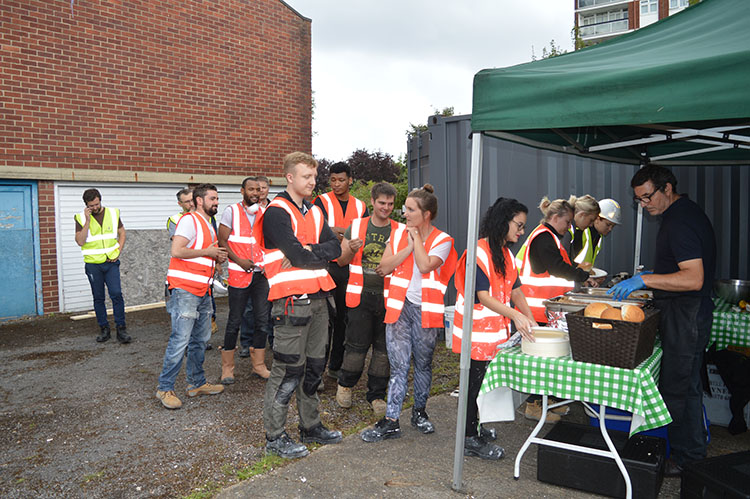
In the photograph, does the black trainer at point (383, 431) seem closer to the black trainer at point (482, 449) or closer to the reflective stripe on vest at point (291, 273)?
the black trainer at point (482, 449)

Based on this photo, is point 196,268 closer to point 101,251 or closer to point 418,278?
point 418,278

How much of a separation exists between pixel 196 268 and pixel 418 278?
205 centimetres

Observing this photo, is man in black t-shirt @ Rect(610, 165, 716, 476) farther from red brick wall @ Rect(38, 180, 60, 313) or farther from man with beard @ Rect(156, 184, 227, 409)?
red brick wall @ Rect(38, 180, 60, 313)

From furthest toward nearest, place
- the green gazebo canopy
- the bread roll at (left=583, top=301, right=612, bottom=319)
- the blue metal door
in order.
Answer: the blue metal door, the bread roll at (left=583, top=301, right=612, bottom=319), the green gazebo canopy

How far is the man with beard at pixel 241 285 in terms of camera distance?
5426 mm

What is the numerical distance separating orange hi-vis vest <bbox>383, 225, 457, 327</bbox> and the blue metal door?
780cm

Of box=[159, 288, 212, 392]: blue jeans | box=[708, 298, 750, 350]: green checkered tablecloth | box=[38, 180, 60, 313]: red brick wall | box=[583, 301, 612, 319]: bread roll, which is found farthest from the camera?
box=[38, 180, 60, 313]: red brick wall

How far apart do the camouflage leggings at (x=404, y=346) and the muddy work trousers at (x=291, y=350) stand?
545mm

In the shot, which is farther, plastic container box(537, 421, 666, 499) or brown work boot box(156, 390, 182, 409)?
brown work boot box(156, 390, 182, 409)

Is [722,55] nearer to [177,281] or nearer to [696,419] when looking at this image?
[696,419]

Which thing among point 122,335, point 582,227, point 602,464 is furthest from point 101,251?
point 602,464

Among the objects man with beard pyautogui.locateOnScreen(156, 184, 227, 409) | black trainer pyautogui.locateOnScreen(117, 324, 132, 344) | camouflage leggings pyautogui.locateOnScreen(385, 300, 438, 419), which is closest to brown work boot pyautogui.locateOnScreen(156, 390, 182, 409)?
man with beard pyautogui.locateOnScreen(156, 184, 227, 409)

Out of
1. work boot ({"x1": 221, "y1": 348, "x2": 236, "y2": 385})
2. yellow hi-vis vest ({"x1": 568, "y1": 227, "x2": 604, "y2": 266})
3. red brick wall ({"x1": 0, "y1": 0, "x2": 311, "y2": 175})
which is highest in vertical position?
red brick wall ({"x1": 0, "y1": 0, "x2": 311, "y2": 175})

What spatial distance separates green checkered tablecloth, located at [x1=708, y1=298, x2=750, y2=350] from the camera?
4.16m
